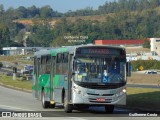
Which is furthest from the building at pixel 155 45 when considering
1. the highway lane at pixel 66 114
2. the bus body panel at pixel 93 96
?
the bus body panel at pixel 93 96

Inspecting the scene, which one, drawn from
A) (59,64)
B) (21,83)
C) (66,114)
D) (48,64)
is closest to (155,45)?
(21,83)

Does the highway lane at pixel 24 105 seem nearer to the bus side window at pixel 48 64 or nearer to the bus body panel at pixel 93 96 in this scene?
the bus side window at pixel 48 64

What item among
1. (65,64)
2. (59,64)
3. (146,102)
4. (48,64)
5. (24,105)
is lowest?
(24,105)

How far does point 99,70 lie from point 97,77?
1.00 feet

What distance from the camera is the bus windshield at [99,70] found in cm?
2305

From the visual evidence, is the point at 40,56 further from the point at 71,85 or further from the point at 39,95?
the point at 71,85

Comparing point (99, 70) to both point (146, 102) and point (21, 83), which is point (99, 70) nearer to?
point (146, 102)

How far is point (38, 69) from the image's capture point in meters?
30.6

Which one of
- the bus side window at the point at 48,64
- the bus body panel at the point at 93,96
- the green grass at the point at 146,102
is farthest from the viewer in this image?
the bus side window at the point at 48,64

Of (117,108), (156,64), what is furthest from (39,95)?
(156,64)

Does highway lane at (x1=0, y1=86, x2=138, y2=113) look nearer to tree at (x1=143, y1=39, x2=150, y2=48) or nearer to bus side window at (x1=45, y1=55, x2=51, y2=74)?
bus side window at (x1=45, y1=55, x2=51, y2=74)

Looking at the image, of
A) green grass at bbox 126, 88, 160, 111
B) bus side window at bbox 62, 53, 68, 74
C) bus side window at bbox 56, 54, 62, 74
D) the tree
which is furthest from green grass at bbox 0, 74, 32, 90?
the tree

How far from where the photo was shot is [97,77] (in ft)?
75.5

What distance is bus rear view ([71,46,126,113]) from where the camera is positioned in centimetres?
2303
